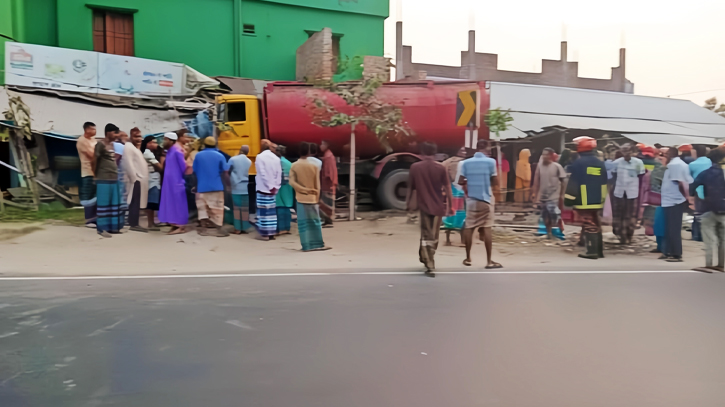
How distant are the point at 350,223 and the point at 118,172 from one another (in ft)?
15.0

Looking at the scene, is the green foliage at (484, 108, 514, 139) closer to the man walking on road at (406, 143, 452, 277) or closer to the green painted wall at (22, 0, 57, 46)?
the man walking on road at (406, 143, 452, 277)

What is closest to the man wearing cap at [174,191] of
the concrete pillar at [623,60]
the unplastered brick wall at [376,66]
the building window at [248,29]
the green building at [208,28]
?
the unplastered brick wall at [376,66]

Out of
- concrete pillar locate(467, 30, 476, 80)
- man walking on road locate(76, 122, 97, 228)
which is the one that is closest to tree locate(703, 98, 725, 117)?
concrete pillar locate(467, 30, 476, 80)

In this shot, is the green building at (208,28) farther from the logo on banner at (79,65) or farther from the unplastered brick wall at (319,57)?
the logo on banner at (79,65)

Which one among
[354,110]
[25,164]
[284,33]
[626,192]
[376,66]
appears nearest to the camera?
[626,192]

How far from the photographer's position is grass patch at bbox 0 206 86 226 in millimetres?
10219

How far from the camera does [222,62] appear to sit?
1767 centimetres

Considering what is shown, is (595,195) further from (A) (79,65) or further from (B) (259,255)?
(A) (79,65)

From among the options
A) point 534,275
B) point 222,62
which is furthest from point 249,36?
point 534,275

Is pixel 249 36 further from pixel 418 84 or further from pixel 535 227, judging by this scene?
pixel 535 227

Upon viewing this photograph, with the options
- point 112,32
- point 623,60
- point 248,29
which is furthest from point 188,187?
point 623,60

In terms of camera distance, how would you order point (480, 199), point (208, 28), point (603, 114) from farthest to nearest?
point (603, 114) → point (208, 28) → point (480, 199)

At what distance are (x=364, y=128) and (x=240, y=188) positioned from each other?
12.8ft

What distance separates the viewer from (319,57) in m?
16.0
